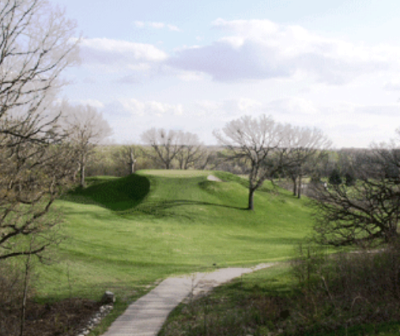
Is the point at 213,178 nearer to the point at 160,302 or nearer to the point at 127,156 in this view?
the point at 127,156

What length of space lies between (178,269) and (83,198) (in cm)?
3063

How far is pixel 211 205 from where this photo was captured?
43.8m

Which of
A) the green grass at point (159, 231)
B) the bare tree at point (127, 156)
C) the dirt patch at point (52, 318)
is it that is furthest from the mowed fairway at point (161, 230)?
the bare tree at point (127, 156)

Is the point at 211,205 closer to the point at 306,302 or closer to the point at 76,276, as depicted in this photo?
the point at 76,276

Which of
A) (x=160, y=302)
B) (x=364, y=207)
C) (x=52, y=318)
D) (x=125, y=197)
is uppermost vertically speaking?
(x=364, y=207)

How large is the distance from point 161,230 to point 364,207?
67.9 ft

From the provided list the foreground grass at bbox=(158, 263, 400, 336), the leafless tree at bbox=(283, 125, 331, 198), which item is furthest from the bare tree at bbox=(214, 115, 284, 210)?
the foreground grass at bbox=(158, 263, 400, 336)

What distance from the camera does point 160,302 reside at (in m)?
15.2

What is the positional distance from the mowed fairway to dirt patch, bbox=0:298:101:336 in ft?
4.11

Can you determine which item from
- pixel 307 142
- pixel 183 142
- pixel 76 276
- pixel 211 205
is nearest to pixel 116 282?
pixel 76 276

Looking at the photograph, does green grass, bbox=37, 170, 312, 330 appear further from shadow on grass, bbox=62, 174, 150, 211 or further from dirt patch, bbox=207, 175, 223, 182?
dirt patch, bbox=207, 175, 223, 182

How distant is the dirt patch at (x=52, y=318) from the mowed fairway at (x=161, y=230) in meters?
1.25

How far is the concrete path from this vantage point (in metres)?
12.4

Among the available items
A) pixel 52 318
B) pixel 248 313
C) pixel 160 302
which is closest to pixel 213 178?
pixel 160 302
